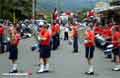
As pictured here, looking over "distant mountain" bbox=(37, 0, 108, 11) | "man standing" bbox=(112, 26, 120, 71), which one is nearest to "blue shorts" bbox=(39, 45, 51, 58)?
"man standing" bbox=(112, 26, 120, 71)

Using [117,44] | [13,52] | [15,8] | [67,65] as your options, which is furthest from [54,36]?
[15,8]

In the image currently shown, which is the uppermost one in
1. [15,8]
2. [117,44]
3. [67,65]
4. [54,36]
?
[15,8]

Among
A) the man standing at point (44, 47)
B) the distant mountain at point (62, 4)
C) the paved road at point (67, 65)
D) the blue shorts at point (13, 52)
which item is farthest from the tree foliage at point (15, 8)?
the man standing at point (44, 47)

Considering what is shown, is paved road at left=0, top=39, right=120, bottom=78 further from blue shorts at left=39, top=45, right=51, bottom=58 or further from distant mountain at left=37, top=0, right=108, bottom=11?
distant mountain at left=37, top=0, right=108, bottom=11

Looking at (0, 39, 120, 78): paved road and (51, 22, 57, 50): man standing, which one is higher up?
(51, 22, 57, 50): man standing

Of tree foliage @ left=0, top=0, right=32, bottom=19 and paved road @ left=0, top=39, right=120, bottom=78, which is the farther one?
tree foliage @ left=0, top=0, right=32, bottom=19

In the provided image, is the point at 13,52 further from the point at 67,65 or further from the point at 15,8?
the point at 15,8

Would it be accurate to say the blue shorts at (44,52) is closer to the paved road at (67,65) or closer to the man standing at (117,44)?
the paved road at (67,65)

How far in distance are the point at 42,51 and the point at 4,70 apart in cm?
200

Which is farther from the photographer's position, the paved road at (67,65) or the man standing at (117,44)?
the man standing at (117,44)

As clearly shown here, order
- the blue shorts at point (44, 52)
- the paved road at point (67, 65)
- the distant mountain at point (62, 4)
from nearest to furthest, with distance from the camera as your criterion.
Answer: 1. the paved road at point (67, 65)
2. the blue shorts at point (44, 52)
3. the distant mountain at point (62, 4)

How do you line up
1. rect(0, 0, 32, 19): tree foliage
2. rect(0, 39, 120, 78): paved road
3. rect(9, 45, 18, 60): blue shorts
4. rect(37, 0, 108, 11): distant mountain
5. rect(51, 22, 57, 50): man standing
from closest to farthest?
rect(0, 39, 120, 78): paved road, rect(9, 45, 18, 60): blue shorts, rect(51, 22, 57, 50): man standing, rect(37, 0, 108, 11): distant mountain, rect(0, 0, 32, 19): tree foliage

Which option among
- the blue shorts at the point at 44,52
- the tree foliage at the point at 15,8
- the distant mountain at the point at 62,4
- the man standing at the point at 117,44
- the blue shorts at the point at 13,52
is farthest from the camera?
the tree foliage at the point at 15,8

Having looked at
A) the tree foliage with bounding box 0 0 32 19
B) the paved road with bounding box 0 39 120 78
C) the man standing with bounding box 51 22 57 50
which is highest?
the tree foliage with bounding box 0 0 32 19
